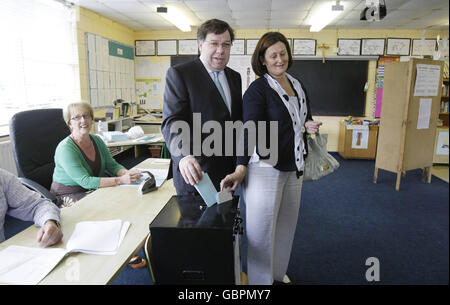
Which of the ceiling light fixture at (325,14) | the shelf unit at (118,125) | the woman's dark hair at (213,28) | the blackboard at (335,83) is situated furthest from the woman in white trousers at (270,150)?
the blackboard at (335,83)

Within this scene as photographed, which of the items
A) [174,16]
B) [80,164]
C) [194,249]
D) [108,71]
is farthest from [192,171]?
[108,71]

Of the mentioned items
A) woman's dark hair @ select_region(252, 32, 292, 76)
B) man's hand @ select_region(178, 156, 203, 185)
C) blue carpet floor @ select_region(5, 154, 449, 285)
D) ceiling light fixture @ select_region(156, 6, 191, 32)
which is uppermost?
ceiling light fixture @ select_region(156, 6, 191, 32)

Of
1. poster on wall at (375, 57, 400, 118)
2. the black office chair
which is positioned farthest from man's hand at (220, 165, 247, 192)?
poster on wall at (375, 57, 400, 118)

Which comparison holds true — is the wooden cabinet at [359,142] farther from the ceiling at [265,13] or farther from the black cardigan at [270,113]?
the black cardigan at [270,113]

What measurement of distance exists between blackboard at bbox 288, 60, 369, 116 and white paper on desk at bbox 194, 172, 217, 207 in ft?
17.0

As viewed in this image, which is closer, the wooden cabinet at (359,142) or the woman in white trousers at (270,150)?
the woman in white trousers at (270,150)

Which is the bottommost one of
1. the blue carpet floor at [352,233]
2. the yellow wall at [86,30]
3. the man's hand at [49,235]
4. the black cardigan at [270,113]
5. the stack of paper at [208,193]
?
the blue carpet floor at [352,233]

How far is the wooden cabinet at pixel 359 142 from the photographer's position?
5500mm

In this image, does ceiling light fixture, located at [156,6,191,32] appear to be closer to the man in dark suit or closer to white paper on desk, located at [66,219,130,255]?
the man in dark suit

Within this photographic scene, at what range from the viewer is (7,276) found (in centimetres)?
93

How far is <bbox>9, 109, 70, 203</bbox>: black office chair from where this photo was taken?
194 cm

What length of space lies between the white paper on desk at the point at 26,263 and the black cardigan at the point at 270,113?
78 centimetres

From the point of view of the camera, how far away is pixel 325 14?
14.6 feet
